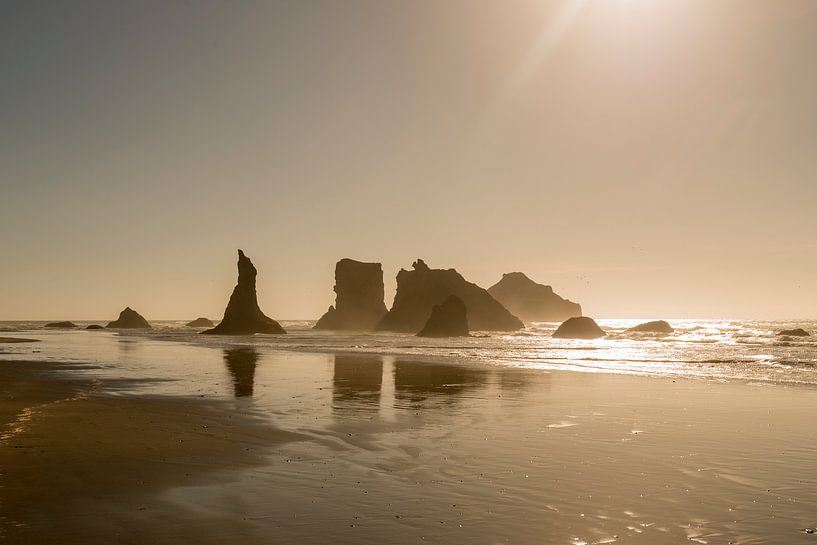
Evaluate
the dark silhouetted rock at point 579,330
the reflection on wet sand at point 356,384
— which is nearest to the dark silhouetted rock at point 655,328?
the dark silhouetted rock at point 579,330

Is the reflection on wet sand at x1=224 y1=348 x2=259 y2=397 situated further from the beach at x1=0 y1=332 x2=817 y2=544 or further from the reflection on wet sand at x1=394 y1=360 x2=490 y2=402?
the reflection on wet sand at x1=394 y1=360 x2=490 y2=402

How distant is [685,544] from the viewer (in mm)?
7328

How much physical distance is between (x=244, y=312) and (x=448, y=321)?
39.7 metres

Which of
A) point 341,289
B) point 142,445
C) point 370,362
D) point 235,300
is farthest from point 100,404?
point 341,289

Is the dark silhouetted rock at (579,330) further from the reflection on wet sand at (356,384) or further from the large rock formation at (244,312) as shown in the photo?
the reflection on wet sand at (356,384)

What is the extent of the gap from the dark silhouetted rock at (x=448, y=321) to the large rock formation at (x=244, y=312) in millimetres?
30004

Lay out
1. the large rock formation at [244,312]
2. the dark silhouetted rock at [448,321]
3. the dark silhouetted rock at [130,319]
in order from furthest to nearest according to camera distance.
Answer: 1. the dark silhouetted rock at [130,319]
2. the large rock formation at [244,312]
3. the dark silhouetted rock at [448,321]

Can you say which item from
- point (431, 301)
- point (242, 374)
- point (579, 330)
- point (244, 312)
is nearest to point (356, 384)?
point (242, 374)

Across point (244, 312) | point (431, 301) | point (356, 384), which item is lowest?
point (356, 384)

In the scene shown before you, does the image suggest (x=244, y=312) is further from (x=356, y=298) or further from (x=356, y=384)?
(x=356, y=384)

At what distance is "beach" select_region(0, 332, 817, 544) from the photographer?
798 centimetres

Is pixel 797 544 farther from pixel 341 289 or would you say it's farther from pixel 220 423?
pixel 341 289

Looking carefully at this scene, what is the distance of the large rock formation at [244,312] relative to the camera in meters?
116

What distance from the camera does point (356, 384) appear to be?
90.8ft
